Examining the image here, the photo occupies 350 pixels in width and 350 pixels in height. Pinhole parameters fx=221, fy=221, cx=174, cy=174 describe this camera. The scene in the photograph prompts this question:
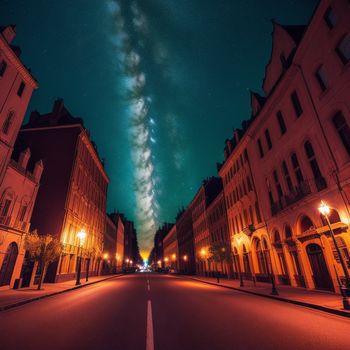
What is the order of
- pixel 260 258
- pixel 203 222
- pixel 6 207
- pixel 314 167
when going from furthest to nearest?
pixel 203 222 < pixel 260 258 < pixel 6 207 < pixel 314 167

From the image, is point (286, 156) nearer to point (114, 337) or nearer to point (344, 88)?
point (344, 88)

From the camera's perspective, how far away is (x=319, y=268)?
15.7 meters

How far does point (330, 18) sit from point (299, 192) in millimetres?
11842

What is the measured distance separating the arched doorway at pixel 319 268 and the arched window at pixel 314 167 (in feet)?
14.8

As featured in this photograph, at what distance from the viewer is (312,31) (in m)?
15.5

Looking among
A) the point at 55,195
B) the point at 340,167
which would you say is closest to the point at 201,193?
the point at 55,195

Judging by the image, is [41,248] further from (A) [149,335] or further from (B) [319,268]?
(B) [319,268]

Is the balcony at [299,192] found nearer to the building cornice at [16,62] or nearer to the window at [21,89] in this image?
the window at [21,89]

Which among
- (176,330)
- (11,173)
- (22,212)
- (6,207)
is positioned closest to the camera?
(176,330)

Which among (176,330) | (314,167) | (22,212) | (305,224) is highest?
(314,167)

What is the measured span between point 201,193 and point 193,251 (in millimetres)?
17631

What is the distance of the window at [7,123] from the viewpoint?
65.6 ft

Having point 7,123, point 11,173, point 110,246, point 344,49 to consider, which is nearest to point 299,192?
point 344,49

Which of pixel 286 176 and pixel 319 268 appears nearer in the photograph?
pixel 319 268
